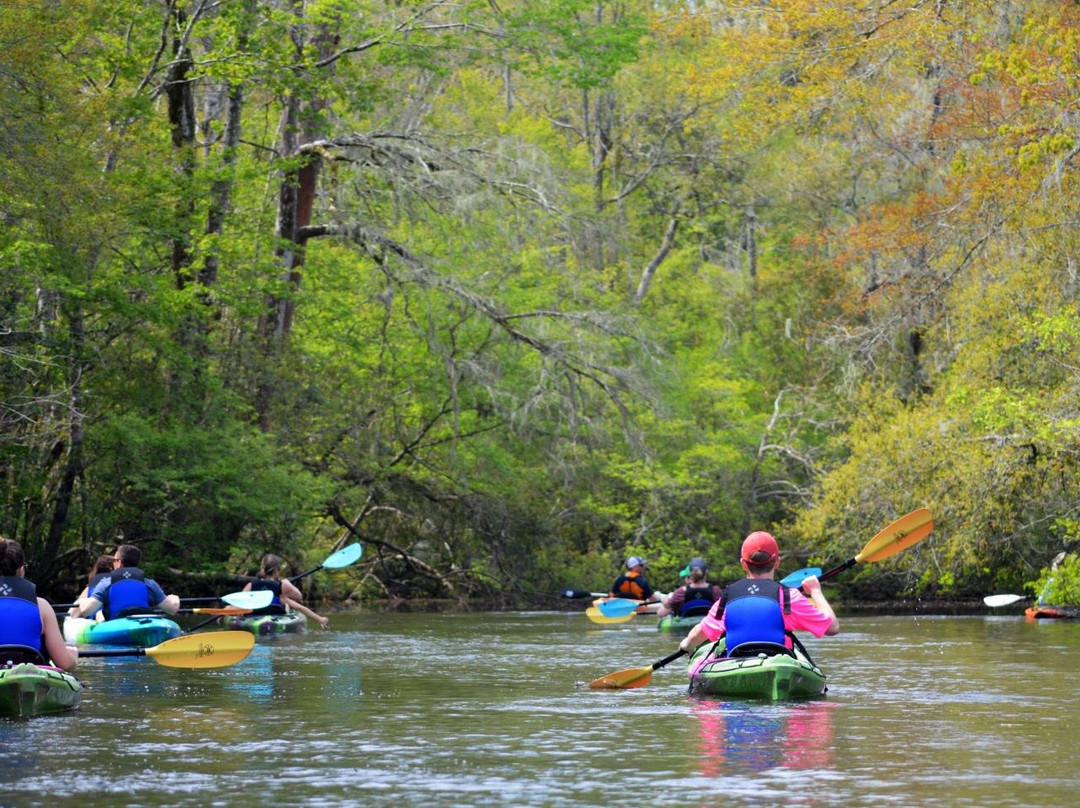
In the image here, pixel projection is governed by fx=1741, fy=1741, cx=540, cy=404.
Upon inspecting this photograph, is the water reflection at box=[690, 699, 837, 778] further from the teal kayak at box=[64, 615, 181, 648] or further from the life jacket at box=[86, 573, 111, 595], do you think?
the life jacket at box=[86, 573, 111, 595]

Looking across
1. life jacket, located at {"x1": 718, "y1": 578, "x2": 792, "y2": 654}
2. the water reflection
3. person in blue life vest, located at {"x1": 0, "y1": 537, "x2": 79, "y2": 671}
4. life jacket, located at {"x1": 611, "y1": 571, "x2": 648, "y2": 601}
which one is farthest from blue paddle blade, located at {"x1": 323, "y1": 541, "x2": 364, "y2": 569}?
life jacket, located at {"x1": 718, "y1": 578, "x2": 792, "y2": 654}

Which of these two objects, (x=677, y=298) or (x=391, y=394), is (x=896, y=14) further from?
(x=677, y=298)

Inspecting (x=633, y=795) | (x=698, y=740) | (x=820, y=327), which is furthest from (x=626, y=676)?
(x=820, y=327)

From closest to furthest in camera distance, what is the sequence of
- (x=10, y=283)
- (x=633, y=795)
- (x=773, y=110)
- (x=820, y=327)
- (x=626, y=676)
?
(x=633, y=795) < (x=626, y=676) < (x=10, y=283) < (x=773, y=110) < (x=820, y=327)

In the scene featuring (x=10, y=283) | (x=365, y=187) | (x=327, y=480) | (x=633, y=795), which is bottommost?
(x=633, y=795)

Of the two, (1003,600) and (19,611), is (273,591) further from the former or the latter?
(19,611)

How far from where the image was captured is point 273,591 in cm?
2133

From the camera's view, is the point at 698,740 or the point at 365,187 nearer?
the point at 698,740

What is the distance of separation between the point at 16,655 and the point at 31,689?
0.90 ft

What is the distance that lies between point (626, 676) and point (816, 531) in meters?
15.5

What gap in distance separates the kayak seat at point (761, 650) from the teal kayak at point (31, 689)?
4.51m

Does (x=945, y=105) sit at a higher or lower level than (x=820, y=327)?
higher

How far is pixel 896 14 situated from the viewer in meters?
21.4

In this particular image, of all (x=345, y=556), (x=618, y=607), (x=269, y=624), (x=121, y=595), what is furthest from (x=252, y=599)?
(x=618, y=607)
